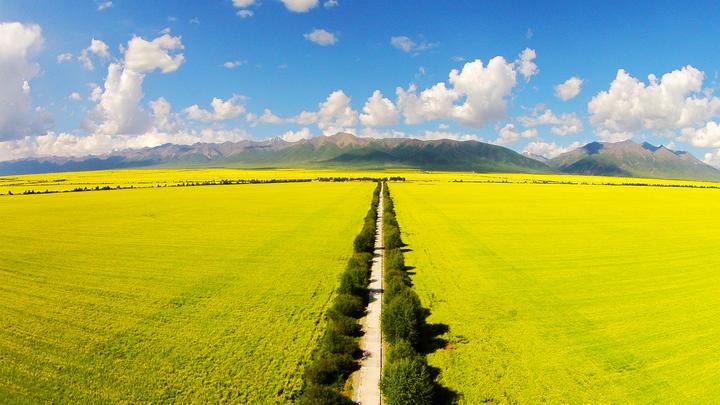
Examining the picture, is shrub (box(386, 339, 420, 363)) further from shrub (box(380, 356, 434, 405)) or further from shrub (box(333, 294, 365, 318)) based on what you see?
shrub (box(333, 294, 365, 318))

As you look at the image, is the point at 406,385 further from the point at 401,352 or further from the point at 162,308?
the point at 162,308

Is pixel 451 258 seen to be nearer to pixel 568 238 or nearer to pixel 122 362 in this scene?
pixel 568 238

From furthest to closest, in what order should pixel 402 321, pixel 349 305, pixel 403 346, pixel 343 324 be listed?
pixel 349 305
pixel 343 324
pixel 402 321
pixel 403 346

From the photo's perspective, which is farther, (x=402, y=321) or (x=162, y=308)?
(x=162, y=308)

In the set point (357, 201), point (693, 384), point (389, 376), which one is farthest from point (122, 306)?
point (357, 201)

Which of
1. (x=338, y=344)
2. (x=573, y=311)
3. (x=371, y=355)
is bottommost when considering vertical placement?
(x=371, y=355)

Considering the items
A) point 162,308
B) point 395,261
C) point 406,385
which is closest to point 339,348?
point 406,385
